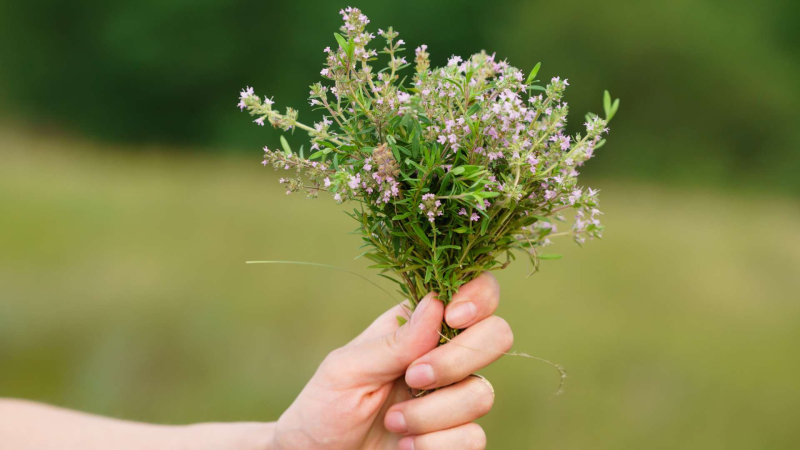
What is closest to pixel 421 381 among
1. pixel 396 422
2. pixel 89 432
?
pixel 396 422

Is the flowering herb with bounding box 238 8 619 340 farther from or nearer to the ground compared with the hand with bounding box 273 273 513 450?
farther from the ground

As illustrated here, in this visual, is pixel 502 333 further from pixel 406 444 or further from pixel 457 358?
pixel 406 444

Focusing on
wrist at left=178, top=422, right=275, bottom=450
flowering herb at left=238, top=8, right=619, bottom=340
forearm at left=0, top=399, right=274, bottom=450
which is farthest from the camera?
forearm at left=0, top=399, right=274, bottom=450

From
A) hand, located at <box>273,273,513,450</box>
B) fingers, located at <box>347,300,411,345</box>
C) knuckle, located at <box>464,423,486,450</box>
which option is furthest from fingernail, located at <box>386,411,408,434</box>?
fingers, located at <box>347,300,411,345</box>

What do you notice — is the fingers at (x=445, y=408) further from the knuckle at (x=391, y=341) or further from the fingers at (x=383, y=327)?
the fingers at (x=383, y=327)

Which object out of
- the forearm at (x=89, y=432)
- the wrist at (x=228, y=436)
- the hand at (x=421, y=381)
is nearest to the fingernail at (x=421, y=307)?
the hand at (x=421, y=381)

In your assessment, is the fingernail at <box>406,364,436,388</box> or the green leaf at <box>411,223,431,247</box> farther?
the fingernail at <box>406,364,436,388</box>

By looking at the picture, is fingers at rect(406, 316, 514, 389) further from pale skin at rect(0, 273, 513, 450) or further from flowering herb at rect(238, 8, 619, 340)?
flowering herb at rect(238, 8, 619, 340)
